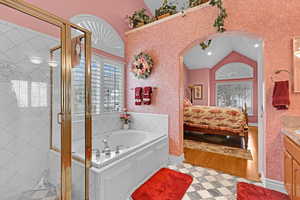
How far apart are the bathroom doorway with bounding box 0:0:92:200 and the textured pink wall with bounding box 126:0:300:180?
1503 millimetres

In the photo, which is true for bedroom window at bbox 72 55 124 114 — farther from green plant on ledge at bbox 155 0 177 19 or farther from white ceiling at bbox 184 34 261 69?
white ceiling at bbox 184 34 261 69

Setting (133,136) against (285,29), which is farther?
(133,136)

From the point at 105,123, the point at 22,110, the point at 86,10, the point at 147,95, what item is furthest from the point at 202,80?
the point at 22,110

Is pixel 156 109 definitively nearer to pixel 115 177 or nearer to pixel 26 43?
pixel 115 177

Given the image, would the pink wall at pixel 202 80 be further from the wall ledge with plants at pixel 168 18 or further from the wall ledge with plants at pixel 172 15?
the wall ledge with plants at pixel 168 18

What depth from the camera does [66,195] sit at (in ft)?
4.41

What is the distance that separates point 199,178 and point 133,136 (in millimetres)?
1403

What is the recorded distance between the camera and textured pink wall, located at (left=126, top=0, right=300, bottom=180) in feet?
5.78

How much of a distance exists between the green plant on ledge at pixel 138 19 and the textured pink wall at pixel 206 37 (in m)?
0.20

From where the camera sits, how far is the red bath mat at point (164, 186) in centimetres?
169

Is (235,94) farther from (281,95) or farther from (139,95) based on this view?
(139,95)

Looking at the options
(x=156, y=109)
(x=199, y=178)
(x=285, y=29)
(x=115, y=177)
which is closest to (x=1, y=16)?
(x=115, y=177)

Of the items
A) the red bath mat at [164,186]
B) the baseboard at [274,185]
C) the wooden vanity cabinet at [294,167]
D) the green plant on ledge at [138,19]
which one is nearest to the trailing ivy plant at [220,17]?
the green plant on ledge at [138,19]

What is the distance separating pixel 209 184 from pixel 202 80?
596cm
